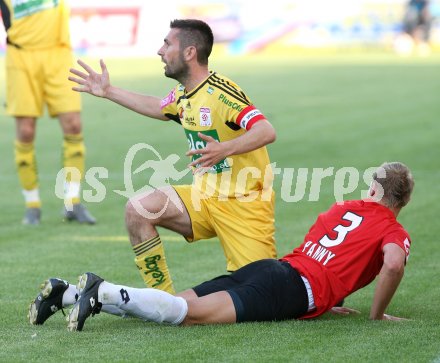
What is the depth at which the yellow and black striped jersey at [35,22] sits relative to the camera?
9969mm

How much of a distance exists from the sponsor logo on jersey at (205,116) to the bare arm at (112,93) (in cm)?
51

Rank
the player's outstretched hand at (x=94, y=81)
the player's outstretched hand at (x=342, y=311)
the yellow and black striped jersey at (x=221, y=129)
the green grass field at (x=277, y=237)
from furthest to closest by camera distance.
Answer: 1. the player's outstretched hand at (x=94, y=81)
2. the yellow and black striped jersey at (x=221, y=129)
3. the player's outstretched hand at (x=342, y=311)
4. the green grass field at (x=277, y=237)

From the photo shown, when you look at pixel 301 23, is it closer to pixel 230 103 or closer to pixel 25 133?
pixel 25 133

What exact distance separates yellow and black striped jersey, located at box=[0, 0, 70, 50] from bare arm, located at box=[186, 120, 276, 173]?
4.44 meters

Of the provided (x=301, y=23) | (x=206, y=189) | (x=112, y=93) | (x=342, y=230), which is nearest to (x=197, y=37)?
(x=112, y=93)

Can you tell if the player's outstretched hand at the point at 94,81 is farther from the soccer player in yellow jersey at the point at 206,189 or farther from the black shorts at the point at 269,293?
the black shorts at the point at 269,293

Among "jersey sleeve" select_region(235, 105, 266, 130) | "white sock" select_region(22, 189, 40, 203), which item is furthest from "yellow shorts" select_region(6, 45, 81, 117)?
"jersey sleeve" select_region(235, 105, 266, 130)

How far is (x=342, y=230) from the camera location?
19.9ft

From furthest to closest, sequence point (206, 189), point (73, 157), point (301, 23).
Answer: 1. point (301, 23)
2. point (73, 157)
3. point (206, 189)

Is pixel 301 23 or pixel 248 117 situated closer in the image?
pixel 248 117

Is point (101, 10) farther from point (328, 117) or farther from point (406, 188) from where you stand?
point (406, 188)

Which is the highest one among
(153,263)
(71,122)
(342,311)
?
(71,122)

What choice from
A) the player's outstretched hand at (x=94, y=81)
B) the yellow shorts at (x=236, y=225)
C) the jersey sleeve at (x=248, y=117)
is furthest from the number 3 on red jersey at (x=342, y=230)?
the player's outstretched hand at (x=94, y=81)

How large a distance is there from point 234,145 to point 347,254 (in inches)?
35.7
